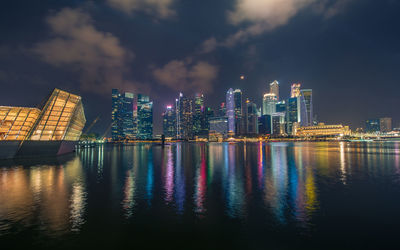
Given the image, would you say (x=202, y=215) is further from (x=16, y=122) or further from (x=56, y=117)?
(x=56, y=117)

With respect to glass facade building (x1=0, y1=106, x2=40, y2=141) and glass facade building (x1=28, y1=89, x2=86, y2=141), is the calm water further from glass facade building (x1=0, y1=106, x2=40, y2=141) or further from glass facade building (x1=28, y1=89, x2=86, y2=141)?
glass facade building (x1=28, y1=89, x2=86, y2=141)

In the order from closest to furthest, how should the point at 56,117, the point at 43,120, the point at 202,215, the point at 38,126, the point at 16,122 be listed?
the point at 202,215 < the point at 16,122 < the point at 38,126 < the point at 43,120 < the point at 56,117

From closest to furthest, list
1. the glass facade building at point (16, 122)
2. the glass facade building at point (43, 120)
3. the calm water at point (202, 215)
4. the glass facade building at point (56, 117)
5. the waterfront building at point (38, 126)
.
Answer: the calm water at point (202, 215) < the glass facade building at point (16, 122) < the waterfront building at point (38, 126) < the glass facade building at point (43, 120) < the glass facade building at point (56, 117)

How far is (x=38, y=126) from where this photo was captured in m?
54.8

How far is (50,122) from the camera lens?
57.3 metres

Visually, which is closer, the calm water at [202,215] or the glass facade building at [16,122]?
the calm water at [202,215]

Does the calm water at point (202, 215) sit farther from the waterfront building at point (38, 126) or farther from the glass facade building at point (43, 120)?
the glass facade building at point (43, 120)

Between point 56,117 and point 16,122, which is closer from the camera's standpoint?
point 16,122

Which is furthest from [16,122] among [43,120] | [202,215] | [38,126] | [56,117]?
[202,215]

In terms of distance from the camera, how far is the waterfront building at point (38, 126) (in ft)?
167

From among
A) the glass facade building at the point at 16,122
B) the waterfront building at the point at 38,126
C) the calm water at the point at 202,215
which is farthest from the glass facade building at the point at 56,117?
the calm water at the point at 202,215

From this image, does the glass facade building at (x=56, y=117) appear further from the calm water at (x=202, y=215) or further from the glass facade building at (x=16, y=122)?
the calm water at (x=202, y=215)

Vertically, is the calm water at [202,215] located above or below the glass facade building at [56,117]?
below

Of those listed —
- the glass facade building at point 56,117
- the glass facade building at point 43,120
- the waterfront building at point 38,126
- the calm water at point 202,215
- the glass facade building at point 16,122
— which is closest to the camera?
the calm water at point 202,215
